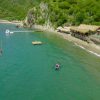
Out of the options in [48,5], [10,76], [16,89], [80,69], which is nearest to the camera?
[16,89]

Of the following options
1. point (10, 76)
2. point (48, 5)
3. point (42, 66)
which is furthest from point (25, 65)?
point (48, 5)

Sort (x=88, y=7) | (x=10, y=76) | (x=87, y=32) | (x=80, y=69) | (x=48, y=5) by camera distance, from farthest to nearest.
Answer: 1. (x=48, y=5)
2. (x=88, y=7)
3. (x=87, y=32)
4. (x=80, y=69)
5. (x=10, y=76)

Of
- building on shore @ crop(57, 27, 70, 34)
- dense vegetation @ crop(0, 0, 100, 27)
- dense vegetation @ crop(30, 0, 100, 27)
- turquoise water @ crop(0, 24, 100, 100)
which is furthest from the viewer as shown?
dense vegetation @ crop(0, 0, 100, 27)

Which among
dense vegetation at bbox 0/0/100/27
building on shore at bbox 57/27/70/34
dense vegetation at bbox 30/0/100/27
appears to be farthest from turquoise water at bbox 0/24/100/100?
dense vegetation at bbox 0/0/100/27

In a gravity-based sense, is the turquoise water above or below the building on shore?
above

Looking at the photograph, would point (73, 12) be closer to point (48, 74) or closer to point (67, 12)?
point (67, 12)

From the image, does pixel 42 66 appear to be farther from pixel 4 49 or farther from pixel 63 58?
pixel 4 49

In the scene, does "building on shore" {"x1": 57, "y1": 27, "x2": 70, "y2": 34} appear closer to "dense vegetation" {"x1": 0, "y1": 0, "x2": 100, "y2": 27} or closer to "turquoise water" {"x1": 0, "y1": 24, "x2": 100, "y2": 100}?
"dense vegetation" {"x1": 0, "y1": 0, "x2": 100, "y2": 27}

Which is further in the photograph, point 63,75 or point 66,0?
point 66,0

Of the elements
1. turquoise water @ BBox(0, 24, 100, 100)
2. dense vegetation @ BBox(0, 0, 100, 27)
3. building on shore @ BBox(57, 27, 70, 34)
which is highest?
dense vegetation @ BBox(0, 0, 100, 27)
